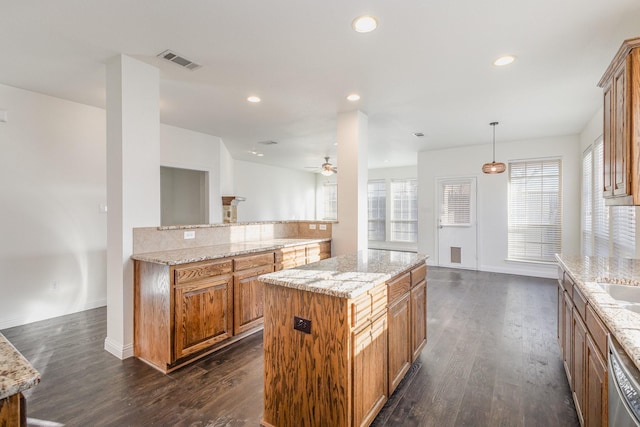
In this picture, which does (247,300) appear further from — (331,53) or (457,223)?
(457,223)

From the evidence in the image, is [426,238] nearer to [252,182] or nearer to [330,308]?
[252,182]

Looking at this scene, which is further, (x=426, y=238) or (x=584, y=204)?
(x=426, y=238)

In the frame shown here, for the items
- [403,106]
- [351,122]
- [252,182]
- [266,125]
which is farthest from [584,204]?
[252,182]

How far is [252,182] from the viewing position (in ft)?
27.7

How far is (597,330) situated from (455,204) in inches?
221

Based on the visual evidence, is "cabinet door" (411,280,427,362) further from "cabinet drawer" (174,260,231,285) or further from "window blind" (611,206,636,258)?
"window blind" (611,206,636,258)

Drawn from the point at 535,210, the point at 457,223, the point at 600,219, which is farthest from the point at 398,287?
the point at 535,210

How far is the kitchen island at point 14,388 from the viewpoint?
75 centimetres

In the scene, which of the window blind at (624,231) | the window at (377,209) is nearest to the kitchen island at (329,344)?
the window blind at (624,231)

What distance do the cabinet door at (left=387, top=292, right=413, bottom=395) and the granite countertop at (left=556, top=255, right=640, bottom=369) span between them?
3.37 feet

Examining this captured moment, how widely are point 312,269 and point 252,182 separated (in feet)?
21.8

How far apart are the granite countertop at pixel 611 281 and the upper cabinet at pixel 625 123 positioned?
18.5 inches

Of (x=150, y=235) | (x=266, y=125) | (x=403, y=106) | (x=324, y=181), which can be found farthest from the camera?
(x=324, y=181)

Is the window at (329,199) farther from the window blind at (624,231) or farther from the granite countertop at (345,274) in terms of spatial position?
the granite countertop at (345,274)
